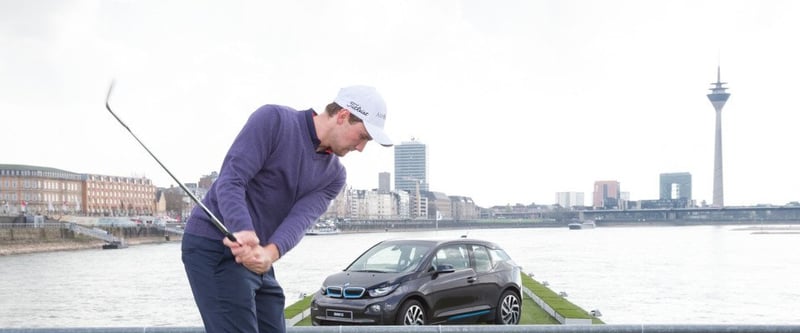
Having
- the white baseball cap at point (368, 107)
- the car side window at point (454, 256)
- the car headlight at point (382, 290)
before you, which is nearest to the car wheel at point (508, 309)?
the car side window at point (454, 256)

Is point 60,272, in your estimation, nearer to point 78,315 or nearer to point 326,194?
point 78,315

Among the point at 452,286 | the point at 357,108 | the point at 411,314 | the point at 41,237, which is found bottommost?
the point at 41,237

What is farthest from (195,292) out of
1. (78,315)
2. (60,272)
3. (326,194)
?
(60,272)

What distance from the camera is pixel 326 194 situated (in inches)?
162

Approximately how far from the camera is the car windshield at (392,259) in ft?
41.9

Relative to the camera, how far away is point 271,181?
12.3ft

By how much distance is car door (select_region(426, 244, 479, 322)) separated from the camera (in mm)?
12625

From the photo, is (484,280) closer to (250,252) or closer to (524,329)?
(524,329)

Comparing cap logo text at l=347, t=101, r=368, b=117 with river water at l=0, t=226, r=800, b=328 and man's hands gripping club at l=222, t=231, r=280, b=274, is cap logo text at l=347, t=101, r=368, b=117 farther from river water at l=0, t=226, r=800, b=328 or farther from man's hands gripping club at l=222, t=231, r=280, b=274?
river water at l=0, t=226, r=800, b=328

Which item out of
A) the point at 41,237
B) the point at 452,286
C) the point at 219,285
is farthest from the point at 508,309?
the point at 41,237

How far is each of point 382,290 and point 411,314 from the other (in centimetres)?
58

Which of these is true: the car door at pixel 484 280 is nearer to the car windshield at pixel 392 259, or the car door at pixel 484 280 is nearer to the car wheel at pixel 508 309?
the car wheel at pixel 508 309

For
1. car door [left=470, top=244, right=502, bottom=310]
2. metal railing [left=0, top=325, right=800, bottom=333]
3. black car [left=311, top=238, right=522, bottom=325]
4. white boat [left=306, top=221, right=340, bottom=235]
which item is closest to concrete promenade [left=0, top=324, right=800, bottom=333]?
metal railing [left=0, top=325, right=800, bottom=333]

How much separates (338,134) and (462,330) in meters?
3.09
